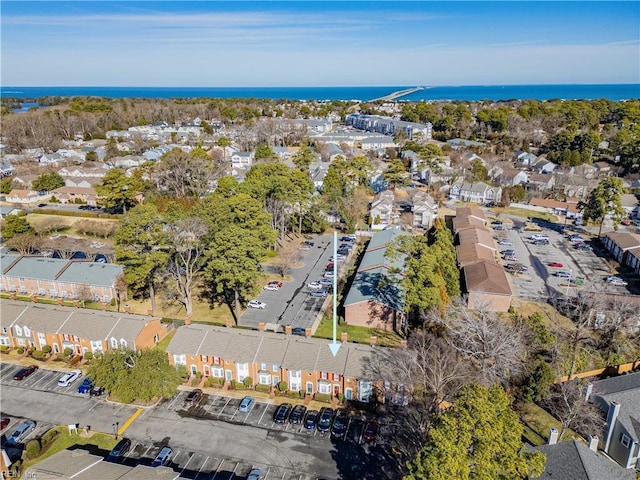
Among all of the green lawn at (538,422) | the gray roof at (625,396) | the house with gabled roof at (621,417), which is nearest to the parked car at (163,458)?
the green lawn at (538,422)

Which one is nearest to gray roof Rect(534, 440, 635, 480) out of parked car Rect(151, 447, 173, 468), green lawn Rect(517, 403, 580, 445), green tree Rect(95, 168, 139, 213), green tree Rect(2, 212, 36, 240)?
green lawn Rect(517, 403, 580, 445)

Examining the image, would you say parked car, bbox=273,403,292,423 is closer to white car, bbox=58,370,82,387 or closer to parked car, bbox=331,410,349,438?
parked car, bbox=331,410,349,438

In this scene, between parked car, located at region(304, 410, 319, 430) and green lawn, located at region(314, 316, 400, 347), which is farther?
green lawn, located at region(314, 316, 400, 347)

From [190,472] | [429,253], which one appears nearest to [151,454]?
[190,472]

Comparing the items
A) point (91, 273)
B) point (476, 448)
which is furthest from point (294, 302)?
point (476, 448)

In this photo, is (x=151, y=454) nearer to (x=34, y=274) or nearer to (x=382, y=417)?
(x=382, y=417)

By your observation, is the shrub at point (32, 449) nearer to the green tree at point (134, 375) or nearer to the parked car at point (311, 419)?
the green tree at point (134, 375)

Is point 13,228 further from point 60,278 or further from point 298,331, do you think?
point 298,331
